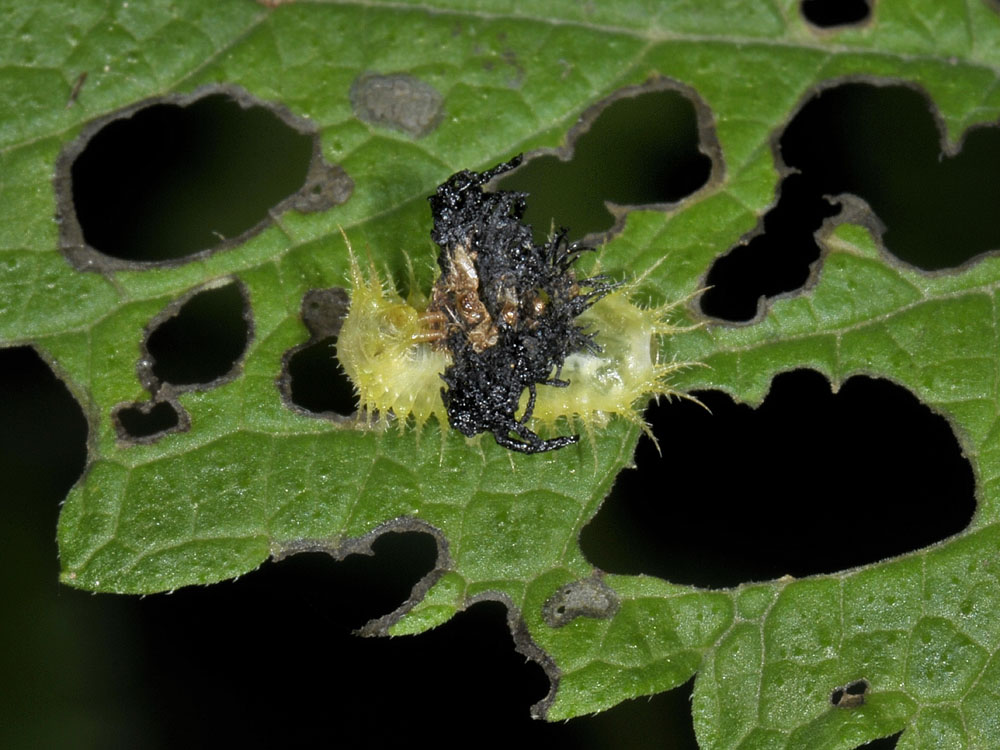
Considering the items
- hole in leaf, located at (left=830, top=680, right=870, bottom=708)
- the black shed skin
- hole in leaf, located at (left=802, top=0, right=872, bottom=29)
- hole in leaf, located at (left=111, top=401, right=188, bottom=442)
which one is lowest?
hole in leaf, located at (left=830, top=680, right=870, bottom=708)

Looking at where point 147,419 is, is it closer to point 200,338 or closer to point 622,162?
point 200,338

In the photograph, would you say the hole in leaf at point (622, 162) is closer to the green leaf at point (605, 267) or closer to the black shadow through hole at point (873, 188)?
the green leaf at point (605, 267)

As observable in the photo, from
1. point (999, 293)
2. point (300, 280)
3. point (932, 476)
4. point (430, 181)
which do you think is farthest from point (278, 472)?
point (999, 293)

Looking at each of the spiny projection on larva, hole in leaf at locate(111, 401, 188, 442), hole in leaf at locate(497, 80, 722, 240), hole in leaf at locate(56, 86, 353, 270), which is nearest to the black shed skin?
the spiny projection on larva

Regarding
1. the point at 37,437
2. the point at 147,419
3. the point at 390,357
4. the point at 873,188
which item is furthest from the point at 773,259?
the point at 37,437

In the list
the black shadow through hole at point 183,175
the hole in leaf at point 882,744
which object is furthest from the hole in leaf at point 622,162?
the hole in leaf at point 882,744

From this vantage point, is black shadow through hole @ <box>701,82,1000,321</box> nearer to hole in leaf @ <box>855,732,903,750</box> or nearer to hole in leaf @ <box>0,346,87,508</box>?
hole in leaf @ <box>855,732,903,750</box>

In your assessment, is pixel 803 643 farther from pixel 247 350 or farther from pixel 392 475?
pixel 247 350
